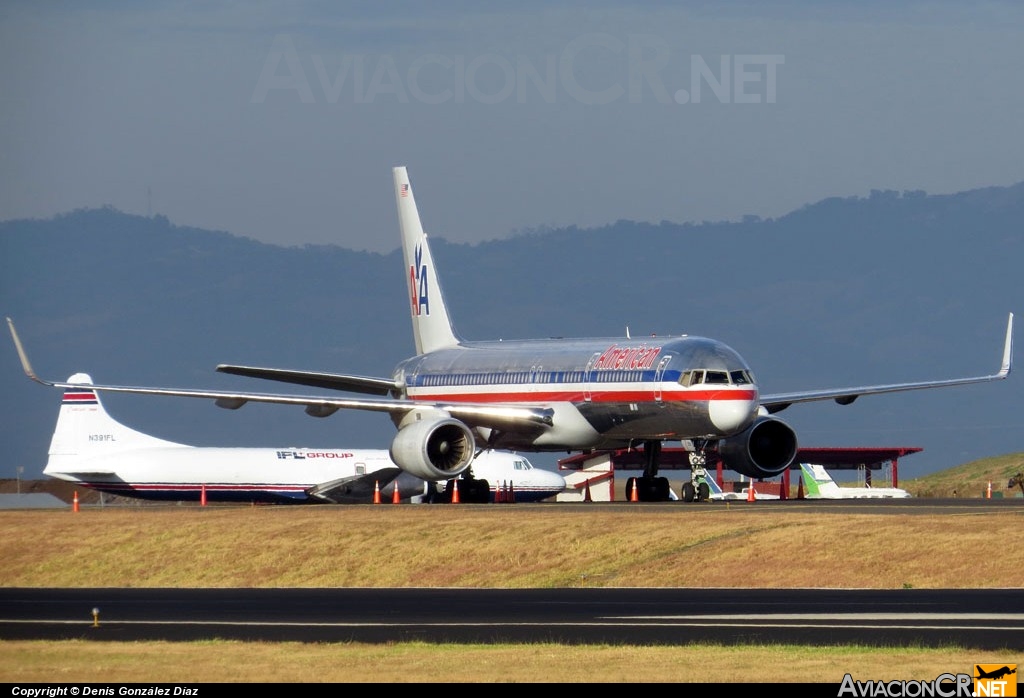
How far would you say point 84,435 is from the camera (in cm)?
8638

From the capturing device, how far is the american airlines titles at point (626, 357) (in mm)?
50438

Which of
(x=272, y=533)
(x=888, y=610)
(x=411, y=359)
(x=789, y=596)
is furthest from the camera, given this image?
(x=411, y=359)

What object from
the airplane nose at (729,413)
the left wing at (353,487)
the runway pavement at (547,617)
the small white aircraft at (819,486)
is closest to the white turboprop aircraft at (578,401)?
the airplane nose at (729,413)

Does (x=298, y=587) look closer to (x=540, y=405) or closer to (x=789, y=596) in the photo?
(x=789, y=596)

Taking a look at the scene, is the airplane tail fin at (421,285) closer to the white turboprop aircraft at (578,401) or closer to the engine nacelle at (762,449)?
the white turboprop aircraft at (578,401)

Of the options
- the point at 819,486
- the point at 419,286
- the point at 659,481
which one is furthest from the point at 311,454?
the point at 659,481

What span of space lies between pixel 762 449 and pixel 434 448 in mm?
9761

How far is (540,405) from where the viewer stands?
53.4 m

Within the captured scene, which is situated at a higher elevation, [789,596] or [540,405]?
[540,405]

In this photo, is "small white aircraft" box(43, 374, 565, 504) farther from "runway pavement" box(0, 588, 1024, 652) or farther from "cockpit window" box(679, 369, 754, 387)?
"runway pavement" box(0, 588, 1024, 652)

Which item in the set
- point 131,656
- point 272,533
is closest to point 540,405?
point 272,533

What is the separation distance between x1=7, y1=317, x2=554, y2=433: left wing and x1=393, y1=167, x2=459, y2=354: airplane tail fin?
679 centimetres

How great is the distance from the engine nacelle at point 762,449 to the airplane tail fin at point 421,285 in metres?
12.5

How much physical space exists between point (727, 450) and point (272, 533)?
16148 mm
